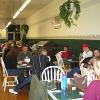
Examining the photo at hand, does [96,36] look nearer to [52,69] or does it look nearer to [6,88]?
[52,69]

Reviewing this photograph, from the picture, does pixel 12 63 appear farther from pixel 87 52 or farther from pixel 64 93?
pixel 64 93

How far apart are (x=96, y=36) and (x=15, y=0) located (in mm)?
6059

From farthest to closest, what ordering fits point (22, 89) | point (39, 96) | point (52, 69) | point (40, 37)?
point (40, 37), point (22, 89), point (52, 69), point (39, 96)

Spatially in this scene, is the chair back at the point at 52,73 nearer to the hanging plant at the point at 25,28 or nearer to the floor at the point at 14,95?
the floor at the point at 14,95

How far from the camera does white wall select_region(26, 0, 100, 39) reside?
8023mm

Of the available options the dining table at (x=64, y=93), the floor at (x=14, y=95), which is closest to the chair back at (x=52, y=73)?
the floor at (x=14, y=95)

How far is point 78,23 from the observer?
30.7ft

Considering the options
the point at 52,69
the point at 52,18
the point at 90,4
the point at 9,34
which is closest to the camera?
the point at 52,69

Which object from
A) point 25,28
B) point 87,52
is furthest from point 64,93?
point 25,28

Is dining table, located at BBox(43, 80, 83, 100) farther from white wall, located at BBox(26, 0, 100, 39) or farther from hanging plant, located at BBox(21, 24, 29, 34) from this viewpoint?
hanging plant, located at BBox(21, 24, 29, 34)

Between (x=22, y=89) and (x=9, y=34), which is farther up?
(x=9, y=34)

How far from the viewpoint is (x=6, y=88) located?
25.8 feet

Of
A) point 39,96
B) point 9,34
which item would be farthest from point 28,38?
point 39,96

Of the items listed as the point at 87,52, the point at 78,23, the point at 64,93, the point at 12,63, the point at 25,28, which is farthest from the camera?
the point at 25,28
